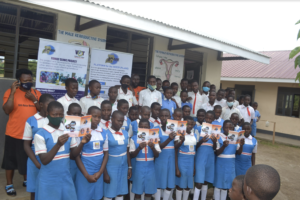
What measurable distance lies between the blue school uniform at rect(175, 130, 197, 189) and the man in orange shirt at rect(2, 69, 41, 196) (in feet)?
7.66

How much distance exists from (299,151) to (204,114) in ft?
24.3

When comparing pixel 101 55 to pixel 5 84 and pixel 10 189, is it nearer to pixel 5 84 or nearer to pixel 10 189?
pixel 5 84

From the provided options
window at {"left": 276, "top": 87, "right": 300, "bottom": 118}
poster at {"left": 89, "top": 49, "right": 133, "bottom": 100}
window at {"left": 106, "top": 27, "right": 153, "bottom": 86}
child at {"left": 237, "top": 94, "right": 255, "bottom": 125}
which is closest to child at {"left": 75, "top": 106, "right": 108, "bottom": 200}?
poster at {"left": 89, "top": 49, "right": 133, "bottom": 100}

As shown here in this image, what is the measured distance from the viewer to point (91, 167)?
9.26ft

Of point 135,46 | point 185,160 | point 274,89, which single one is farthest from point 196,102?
point 274,89

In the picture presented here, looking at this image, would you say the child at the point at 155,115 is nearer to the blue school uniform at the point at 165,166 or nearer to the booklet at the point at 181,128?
the blue school uniform at the point at 165,166

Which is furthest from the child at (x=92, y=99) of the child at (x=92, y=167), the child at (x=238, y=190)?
the child at (x=238, y=190)

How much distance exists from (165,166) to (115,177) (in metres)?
0.85

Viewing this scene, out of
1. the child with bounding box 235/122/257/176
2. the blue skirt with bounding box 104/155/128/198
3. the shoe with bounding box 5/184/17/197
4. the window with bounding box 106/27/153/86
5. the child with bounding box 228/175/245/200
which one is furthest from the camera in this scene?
the window with bounding box 106/27/153/86

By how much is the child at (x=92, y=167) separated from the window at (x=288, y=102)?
1194cm

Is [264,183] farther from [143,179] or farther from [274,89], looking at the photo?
[274,89]

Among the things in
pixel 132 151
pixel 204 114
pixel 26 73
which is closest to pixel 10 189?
pixel 26 73

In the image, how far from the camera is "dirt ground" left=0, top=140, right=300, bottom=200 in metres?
3.94

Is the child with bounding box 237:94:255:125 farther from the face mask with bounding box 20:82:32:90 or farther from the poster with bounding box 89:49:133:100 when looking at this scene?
the face mask with bounding box 20:82:32:90
